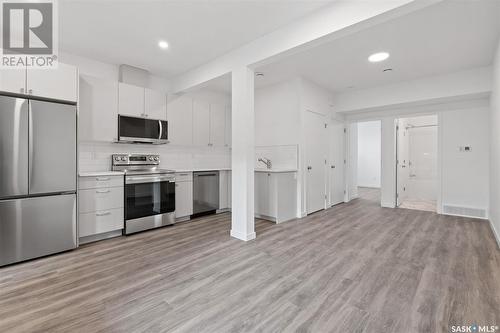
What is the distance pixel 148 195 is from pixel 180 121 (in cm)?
150

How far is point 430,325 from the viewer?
1.51 m

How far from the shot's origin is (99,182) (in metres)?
3.09

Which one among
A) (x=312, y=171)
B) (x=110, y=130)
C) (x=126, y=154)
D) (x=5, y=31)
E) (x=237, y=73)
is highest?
(x=5, y=31)

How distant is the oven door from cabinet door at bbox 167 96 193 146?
824 millimetres

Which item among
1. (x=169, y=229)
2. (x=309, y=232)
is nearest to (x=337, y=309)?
(x=309, y=232)

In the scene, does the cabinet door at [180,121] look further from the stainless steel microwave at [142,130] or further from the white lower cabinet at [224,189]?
the white lower cabinet at [224,189]

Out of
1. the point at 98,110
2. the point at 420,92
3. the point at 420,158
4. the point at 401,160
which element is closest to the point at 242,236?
the point at 98,110

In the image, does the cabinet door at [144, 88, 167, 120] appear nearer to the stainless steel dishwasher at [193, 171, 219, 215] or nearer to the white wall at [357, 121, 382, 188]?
the stainless steel dishwasher at [193, 171, 219, 215]

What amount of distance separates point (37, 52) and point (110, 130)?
1243mm

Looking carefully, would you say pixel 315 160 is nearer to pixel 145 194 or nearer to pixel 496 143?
pixel 496 143

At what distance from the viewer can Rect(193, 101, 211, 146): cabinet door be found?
4.49 m

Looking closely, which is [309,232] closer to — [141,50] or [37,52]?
[141,50]

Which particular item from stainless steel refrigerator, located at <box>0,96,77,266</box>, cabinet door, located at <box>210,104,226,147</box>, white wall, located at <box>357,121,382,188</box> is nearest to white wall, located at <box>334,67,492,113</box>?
cabinet door, located at <box>210,104,226,147</box>

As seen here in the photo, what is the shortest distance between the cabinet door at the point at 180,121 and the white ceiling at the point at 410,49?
945 millimetres
